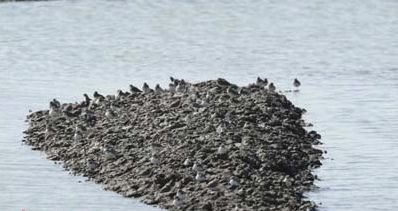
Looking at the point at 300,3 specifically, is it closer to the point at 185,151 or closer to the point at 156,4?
the point at 156,4

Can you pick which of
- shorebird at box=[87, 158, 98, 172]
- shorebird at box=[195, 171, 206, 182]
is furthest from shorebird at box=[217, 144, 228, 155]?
shorebird at box=[87, 158, 98, 172]

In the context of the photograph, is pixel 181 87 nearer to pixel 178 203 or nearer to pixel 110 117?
pixel 110 117

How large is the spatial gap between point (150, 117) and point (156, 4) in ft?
173

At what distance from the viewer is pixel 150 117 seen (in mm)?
35344

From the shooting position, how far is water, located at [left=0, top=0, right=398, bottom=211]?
101 feet

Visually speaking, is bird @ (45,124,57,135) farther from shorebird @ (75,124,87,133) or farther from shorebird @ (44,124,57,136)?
shorebird @ (75,124,87,133)

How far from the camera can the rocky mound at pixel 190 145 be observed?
28.4 meters

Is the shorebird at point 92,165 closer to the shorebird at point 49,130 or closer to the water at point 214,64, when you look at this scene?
the water at point 214,64

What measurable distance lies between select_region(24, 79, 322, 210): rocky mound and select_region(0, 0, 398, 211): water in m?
0.61

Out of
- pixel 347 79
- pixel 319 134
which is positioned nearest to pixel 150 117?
pixel 319 134

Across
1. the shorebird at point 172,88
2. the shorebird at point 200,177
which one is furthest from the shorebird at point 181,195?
the shorebird at point 172,88

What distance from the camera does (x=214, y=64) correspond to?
182 ft

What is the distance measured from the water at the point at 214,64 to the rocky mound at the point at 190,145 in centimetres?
61

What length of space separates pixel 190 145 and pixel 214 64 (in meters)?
24.2
